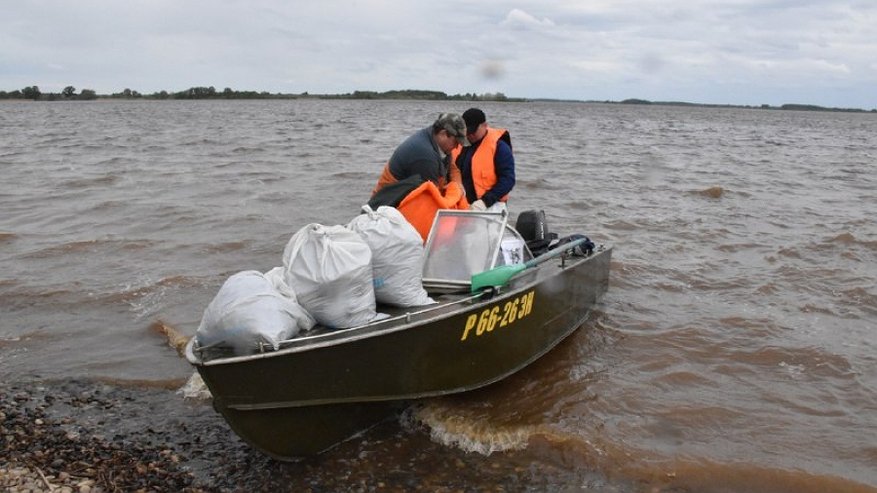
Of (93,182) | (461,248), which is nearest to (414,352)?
(461,248)

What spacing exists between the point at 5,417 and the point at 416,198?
359cm

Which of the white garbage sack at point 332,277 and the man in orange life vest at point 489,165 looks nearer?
the white garbage sack at point 332,277

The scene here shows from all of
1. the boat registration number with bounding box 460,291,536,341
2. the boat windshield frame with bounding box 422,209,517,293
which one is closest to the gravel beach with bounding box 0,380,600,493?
the boat registration number with bounding box 460,291,536,341

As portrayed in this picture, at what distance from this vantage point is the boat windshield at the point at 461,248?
5.98 metres

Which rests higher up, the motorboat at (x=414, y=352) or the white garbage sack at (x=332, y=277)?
the white garbage sack at (x=332, y=277)

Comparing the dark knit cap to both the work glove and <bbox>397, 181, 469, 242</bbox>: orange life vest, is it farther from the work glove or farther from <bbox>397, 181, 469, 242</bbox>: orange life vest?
<bbox>397, 181, 469, 242</bbox>: orange life vest

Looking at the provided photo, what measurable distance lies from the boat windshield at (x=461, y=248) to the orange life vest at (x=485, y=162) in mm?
1163

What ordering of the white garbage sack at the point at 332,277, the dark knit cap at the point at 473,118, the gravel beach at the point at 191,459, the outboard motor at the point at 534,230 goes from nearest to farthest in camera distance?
the gravel beach at the point at 191,459, the white garbage sack at the point at 332,277, the dark knit cap at the point at 473,118, the outboard motor at the point at 534,230

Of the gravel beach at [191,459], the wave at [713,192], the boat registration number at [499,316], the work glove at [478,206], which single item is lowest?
the gravel beach at [191,459]

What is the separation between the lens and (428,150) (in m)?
6.29

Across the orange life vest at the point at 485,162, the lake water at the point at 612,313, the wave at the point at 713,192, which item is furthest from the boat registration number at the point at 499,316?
the wave at the point at 713,192

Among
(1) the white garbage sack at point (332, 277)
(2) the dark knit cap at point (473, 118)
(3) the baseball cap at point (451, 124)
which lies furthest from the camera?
(2) the dark knit cap at point (473, 118)

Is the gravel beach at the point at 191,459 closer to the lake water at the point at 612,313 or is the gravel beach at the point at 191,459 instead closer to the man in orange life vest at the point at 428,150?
the lake water at the point at 612,313

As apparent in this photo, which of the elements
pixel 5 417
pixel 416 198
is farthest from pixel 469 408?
pixel 5 417
